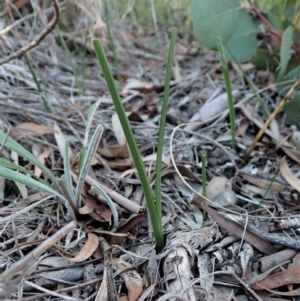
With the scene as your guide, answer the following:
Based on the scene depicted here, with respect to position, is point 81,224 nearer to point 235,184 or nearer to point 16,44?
point 235,184

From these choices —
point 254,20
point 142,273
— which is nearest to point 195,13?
point 254,20

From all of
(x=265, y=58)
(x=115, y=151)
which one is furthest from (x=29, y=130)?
(x=265, y=58)

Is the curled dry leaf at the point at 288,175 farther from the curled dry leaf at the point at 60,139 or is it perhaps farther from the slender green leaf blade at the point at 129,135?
the curled dry leaf at the point at 60,139

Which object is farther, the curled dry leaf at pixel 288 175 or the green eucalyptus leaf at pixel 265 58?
the green eucalyptus leaf at pixel 265 58

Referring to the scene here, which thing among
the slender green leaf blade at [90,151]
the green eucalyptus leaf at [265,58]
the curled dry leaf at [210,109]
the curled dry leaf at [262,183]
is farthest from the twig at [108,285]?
the green eucalyptus leaf at [265,58]

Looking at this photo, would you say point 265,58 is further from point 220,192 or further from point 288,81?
point 220,192
